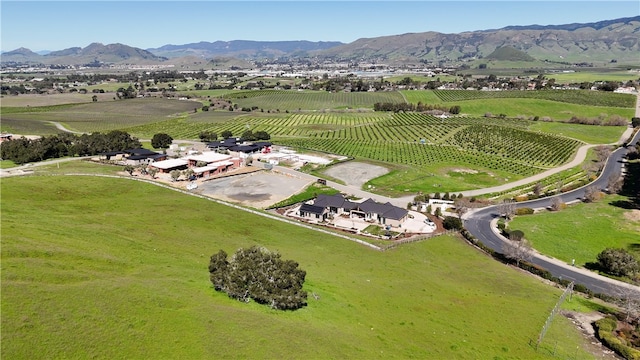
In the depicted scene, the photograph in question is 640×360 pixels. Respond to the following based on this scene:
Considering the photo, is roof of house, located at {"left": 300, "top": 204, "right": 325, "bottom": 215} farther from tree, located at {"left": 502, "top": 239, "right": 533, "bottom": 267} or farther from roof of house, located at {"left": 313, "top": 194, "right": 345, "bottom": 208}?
tree, located at {"left": 502, "top": 239, "right": 533, "bottom": 267}

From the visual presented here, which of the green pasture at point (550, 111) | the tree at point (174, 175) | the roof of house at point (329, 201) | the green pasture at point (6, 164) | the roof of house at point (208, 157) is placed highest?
the green pasture at point (550, 111)

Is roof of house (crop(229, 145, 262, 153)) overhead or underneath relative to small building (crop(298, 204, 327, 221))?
overhead

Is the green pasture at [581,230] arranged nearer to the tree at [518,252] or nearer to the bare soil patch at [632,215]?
the bare soil patch at [632,215]

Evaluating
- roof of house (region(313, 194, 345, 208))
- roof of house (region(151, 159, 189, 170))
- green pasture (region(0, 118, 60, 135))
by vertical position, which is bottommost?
roof of house (region(313, 194, 345, 208))

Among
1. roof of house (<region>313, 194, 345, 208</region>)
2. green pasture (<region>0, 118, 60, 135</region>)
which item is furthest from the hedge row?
green pasture (<region>0, 118, 60, 135</region>)

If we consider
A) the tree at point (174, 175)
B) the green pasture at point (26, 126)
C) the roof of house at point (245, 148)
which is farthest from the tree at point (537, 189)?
the green pasture at point (26, 126)

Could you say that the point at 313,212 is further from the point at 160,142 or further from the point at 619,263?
the point at 160,142

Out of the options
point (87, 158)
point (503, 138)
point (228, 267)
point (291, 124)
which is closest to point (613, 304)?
point (228, 267)
